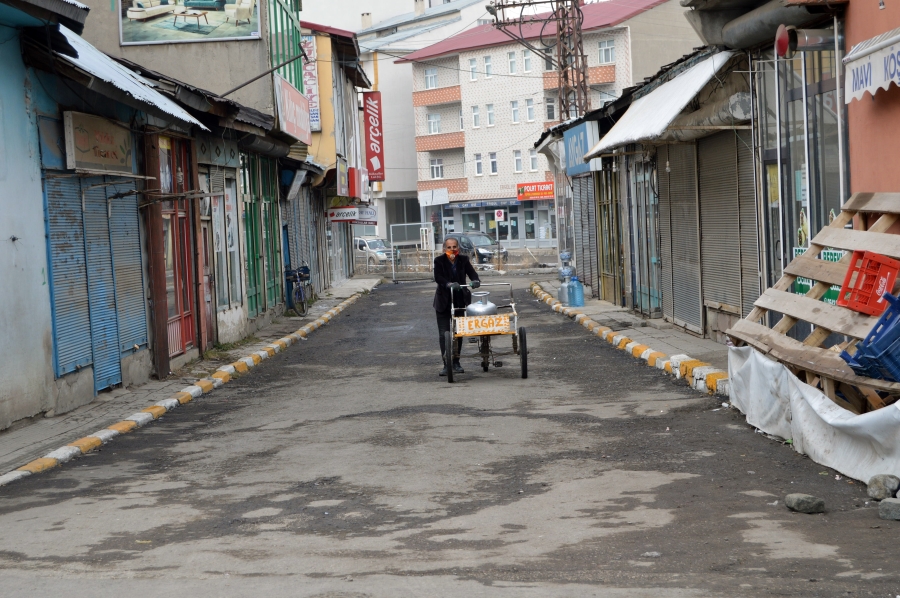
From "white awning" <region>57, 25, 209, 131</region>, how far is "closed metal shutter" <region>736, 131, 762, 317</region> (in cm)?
692

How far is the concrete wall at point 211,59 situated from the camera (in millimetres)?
23016

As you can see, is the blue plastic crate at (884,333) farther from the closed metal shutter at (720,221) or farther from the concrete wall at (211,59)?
the concrete wall at (211,59)

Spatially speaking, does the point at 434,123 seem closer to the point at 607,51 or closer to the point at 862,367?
the point at 607,51

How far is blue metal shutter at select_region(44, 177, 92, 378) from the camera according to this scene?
11.7 m

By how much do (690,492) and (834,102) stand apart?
16.7ft

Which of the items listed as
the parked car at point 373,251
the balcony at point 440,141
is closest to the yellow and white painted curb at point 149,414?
the parked car at point 373,251

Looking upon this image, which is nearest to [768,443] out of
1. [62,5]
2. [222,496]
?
[222,496]

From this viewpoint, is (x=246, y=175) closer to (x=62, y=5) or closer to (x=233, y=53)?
(x=233, y=53)

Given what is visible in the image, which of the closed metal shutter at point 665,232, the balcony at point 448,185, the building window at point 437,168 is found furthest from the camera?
the building window at point 437,168

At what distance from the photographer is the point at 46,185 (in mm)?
11734

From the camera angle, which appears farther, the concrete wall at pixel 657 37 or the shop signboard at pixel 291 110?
the concrete wall at pixel 657 37

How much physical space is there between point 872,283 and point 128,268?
994 cm

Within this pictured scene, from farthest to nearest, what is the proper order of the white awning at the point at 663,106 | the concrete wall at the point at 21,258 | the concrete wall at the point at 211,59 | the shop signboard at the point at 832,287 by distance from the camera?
the concrete wall at the point at 211,59
the white awning at the point at 663,106
the concrete wall at the point at 21,258
the shop signboard at the point at 832,287

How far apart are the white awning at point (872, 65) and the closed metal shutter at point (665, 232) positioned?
8.77 meters
